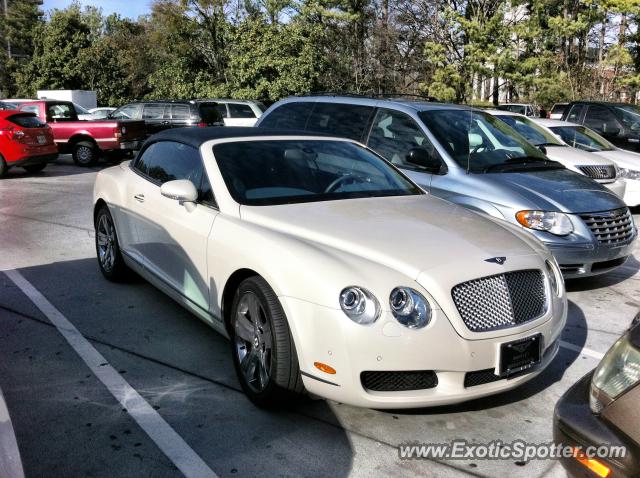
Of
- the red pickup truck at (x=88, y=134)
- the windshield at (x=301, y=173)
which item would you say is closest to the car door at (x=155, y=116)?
the red pickup truck at (x=88, y=134)

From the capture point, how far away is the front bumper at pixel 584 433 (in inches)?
79.9

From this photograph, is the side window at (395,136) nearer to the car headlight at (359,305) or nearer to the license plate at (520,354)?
the license plate at (520,354)

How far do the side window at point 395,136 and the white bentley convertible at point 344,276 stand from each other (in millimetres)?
1699

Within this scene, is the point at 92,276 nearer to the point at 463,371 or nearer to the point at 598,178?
the point at 463,371

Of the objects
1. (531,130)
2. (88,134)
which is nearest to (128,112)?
(88,134)

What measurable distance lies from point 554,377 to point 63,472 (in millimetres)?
2913

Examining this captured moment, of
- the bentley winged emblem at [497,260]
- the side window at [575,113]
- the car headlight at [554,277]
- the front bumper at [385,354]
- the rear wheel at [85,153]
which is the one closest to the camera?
the front bumper at [385,354]

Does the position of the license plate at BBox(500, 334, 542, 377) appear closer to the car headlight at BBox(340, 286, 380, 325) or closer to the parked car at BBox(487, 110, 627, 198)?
the car headlight at BBox(340, 286, 380, 325)

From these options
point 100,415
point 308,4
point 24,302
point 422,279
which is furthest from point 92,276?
point 308,4

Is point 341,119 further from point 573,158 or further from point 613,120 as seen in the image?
point 613,120

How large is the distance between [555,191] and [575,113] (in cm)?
804

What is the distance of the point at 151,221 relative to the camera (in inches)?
195

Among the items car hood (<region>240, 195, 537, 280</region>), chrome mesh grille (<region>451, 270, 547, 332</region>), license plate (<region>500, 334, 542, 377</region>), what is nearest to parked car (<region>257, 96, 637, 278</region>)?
car hood (<region>240, 195, 537, 280</region>)

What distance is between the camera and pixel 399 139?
21.8 ft
